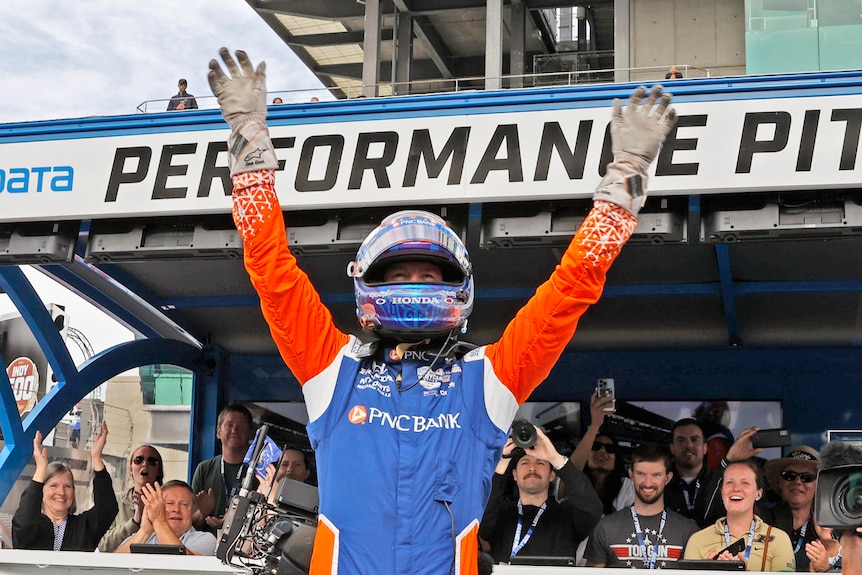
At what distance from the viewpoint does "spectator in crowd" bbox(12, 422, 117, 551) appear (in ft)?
23.9

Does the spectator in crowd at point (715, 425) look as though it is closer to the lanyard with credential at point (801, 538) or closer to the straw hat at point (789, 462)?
the straw hat at point (789, 462)

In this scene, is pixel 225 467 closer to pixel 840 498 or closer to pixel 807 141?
pixel 807 141

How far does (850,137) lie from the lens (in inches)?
221

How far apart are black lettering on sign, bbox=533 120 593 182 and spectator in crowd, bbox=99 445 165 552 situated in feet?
12.0

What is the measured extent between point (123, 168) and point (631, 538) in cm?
391

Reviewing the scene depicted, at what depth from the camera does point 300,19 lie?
18.7 meters

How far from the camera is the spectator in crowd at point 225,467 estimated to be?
8320 mm

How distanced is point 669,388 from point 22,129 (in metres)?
5.54

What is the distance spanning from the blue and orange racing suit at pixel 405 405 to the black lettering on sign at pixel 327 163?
333cm

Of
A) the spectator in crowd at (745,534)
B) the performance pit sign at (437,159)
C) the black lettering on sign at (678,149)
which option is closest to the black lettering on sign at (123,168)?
the performance pit sign at (437,159)

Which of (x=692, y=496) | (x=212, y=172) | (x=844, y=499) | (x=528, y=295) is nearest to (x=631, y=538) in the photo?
(x=692, y=496)

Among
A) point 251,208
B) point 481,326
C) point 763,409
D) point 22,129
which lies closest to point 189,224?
point 22,129

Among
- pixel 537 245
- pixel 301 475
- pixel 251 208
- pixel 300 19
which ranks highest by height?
pixel 300 19

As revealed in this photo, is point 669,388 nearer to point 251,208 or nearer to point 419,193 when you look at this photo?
point 419,193
